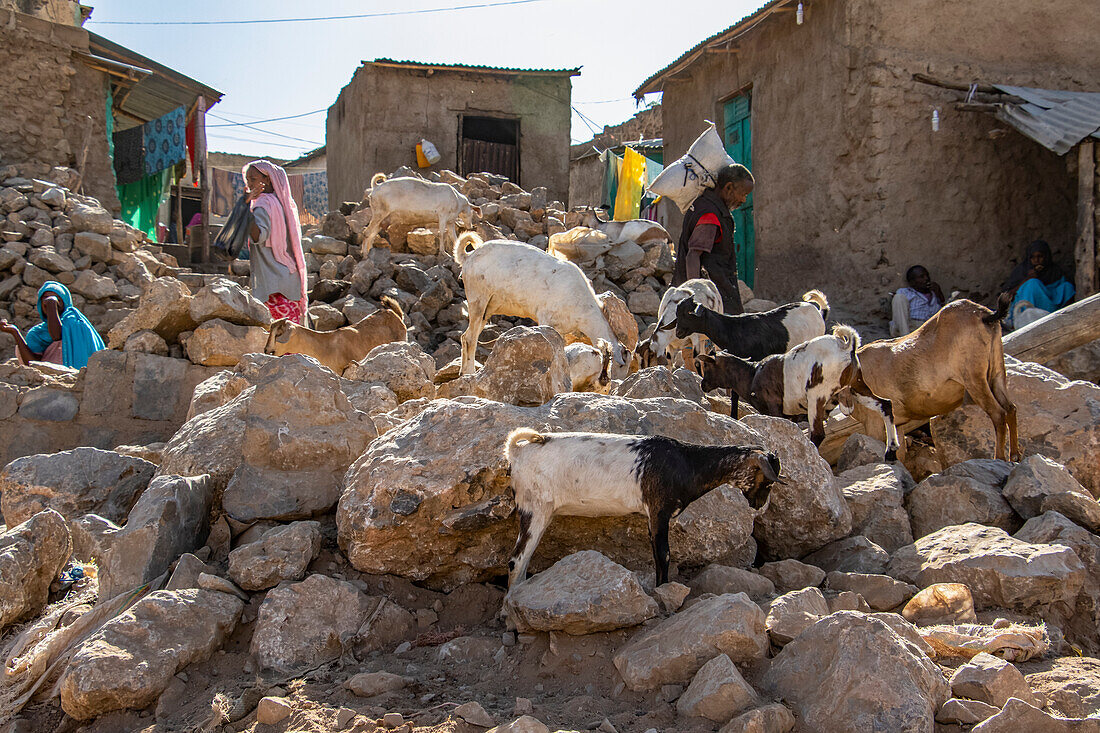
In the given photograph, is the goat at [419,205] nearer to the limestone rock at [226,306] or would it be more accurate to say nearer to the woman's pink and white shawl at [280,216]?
the woman's pink and white shawl at [280,216]

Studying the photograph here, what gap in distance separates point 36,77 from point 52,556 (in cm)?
1262

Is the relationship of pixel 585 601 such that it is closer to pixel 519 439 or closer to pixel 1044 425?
pixel 519 439

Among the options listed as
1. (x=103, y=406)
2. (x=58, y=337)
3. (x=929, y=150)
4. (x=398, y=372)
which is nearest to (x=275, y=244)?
(x=103, y=406)

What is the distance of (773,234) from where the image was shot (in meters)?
12.4

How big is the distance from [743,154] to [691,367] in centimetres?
730

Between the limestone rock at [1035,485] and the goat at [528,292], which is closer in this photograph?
the limestone rock at [1035,485]

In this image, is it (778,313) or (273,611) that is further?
(778,313)

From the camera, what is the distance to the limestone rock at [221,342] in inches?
253

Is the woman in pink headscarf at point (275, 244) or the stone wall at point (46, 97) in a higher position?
the stone wall at point (46, 97)

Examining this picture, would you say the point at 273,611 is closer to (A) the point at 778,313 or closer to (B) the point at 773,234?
(A) the point at 778,313

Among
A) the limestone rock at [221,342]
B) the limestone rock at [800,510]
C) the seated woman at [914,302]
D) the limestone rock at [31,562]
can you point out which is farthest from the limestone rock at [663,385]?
the seated woman at [914,302]

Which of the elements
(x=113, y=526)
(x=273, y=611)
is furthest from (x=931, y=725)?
(x=113, y=526)

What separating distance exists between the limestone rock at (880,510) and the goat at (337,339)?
4.04m

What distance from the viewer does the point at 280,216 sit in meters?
6.91
